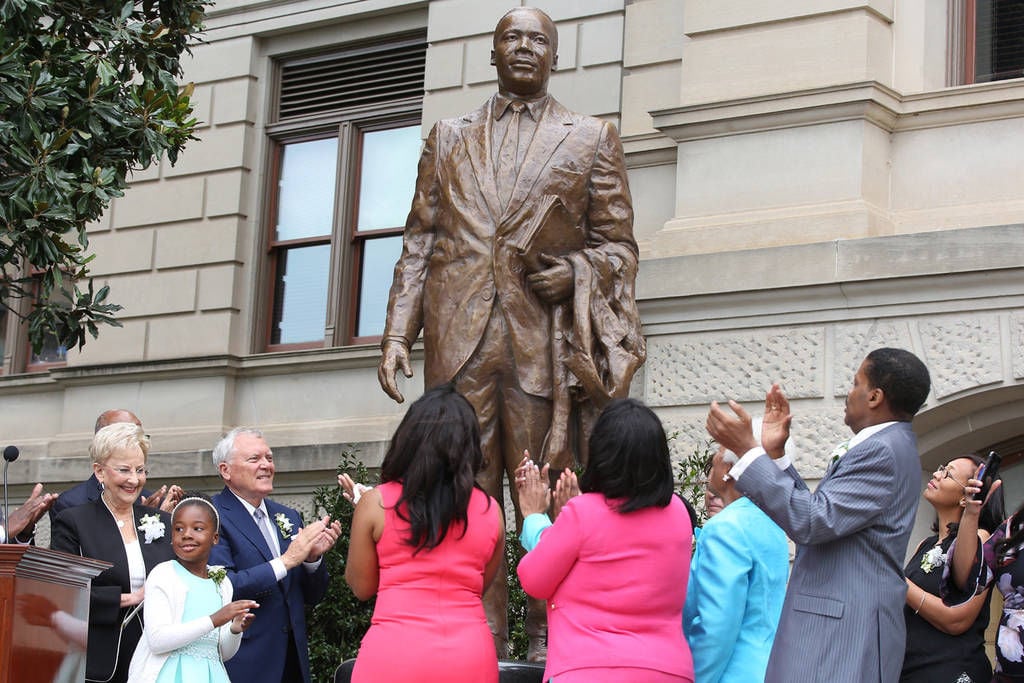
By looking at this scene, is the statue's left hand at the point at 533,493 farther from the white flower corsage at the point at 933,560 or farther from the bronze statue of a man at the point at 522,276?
the white flower corsage at the point at 933,560

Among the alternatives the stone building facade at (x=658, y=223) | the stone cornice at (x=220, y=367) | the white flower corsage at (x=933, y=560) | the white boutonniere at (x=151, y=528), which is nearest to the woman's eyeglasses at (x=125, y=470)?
the white boutonniere at (x=151, y=528)

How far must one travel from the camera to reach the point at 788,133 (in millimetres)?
11117

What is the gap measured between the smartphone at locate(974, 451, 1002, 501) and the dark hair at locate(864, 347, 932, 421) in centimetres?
171

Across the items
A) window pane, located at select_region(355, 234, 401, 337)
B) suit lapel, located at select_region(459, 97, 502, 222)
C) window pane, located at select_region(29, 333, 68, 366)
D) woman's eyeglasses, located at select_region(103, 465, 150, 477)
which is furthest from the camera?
window pane, located at select_region(29, 333, 68, 366)

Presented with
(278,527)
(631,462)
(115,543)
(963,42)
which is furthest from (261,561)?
(963,42)

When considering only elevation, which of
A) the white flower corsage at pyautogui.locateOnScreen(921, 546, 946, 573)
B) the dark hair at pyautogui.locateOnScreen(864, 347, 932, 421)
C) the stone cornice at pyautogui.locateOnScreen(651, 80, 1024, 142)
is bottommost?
the white flower corsage at pyautogui.locateOnScreen(921, 546, 946, 573)

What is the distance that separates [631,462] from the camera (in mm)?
5562

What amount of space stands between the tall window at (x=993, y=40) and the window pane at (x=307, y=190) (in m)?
6.04

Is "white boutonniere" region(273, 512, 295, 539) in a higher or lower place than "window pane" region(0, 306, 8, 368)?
lower

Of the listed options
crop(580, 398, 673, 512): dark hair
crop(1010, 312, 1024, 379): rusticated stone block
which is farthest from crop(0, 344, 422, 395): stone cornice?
crop(580, 398, 673, 512): dark hair

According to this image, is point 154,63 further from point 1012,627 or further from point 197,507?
point 1012,627

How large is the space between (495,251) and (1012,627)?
282 cm

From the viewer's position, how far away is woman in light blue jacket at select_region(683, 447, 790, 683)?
591cm

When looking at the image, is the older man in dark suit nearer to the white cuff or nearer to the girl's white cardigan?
the girl's white cardigan
